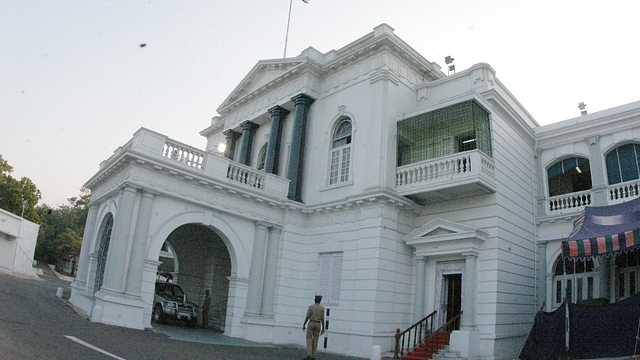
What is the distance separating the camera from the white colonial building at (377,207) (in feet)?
49.4

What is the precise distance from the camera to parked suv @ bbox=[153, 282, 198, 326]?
60.8 ft

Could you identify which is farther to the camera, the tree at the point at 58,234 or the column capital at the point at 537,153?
the tree at the point at 58,234

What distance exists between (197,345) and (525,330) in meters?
10.5

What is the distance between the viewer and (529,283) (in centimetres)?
1648

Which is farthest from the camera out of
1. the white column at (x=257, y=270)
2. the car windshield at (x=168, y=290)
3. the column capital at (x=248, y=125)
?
the column capital at (x=248, y=125)

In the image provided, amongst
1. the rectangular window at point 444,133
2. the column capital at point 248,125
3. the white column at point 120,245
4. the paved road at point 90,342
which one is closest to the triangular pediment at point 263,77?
the column capital at point 248,125

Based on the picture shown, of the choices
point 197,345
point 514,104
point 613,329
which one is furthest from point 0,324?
point 514,104

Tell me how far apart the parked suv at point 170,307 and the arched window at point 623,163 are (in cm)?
1611

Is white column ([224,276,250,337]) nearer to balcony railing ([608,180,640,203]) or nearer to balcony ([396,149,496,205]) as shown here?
balcony ([396,149,496,205])

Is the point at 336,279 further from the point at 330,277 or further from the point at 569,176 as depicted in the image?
the point at 569,176

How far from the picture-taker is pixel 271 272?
1781cm

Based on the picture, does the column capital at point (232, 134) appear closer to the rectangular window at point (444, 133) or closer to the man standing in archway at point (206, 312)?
the man standing in archway at point (206, 312)

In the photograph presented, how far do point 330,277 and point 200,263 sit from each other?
26.8 ft

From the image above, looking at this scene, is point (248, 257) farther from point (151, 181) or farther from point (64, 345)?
point (64, 345)
